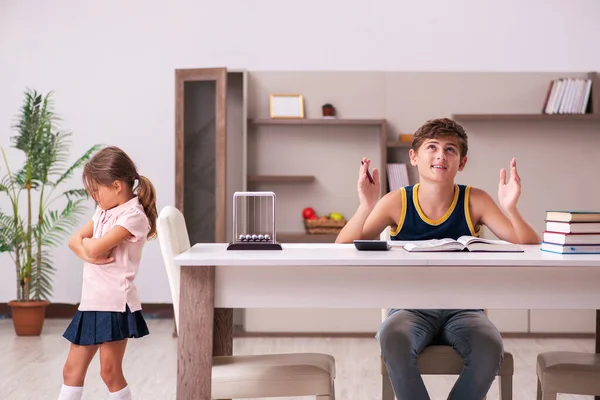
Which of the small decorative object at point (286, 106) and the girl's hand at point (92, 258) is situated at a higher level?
the small decorative object at point (286, 106)

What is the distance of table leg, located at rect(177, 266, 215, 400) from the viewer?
1.97m

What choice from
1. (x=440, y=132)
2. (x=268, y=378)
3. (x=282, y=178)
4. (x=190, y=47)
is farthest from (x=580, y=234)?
(x=190, y=47)

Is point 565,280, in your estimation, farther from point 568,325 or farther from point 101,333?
point 568,325

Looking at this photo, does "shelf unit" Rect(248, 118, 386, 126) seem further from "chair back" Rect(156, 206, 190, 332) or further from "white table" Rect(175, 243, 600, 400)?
"white table" Rect(175, 243, 600, 400)

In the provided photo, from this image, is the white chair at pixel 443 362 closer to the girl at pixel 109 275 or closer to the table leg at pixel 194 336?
the table leg at pixel 194 336

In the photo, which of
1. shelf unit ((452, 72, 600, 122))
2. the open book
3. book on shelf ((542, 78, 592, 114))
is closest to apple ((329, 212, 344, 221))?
shelf unit ((452, 72, 600, 122))

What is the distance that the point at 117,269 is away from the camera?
2381 mm

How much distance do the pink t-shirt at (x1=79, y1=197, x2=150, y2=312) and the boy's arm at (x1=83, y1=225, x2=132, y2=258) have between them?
0.8 inches

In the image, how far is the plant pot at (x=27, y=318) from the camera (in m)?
4.84

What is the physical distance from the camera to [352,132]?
5.17 m

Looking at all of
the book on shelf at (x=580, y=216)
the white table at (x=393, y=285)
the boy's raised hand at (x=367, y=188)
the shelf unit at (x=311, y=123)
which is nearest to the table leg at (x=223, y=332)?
the white table at (x=393, y=285)

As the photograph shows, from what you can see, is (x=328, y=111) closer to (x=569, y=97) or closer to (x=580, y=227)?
(x=569, y=97)

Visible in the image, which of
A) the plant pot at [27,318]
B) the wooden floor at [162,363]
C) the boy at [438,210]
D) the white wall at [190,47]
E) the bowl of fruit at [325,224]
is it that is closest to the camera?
the boy at [438,210]

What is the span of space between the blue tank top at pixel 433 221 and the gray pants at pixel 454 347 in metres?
0.36
